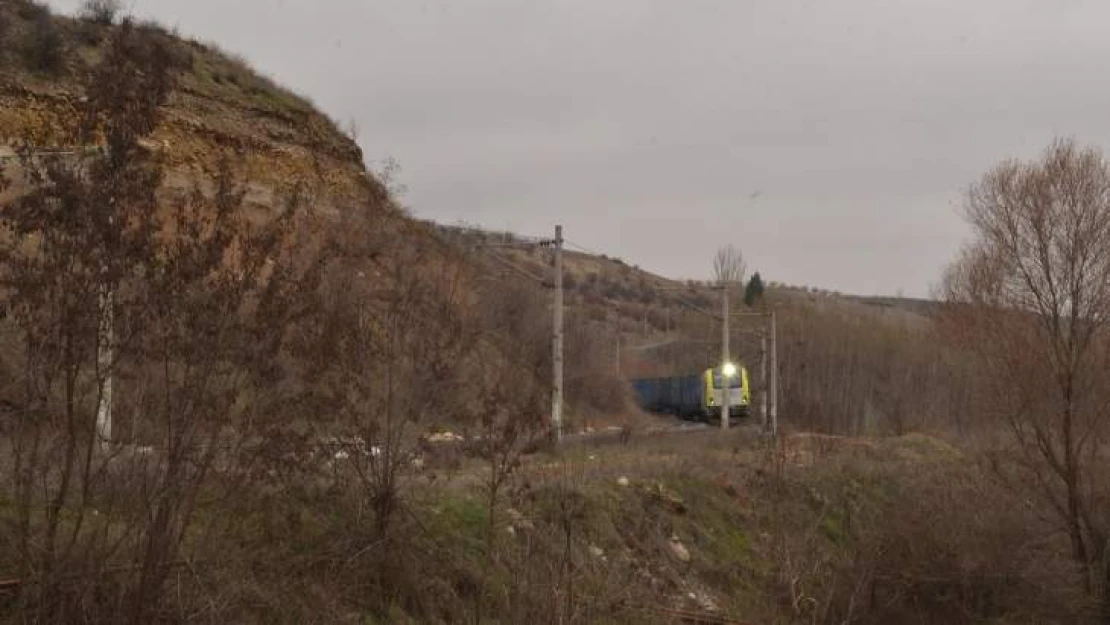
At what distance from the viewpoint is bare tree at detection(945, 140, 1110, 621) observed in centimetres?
1997

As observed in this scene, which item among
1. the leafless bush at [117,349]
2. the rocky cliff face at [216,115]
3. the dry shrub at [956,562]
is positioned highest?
the rocky cliff face at [216,115]

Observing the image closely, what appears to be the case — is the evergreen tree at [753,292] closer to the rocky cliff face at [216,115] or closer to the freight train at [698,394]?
the freight train at [698,394]

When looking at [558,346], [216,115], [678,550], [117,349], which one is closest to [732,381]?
[558,346]

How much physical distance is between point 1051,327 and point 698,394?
28779 millimetres

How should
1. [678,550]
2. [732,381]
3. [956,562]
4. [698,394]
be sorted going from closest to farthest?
[956,562] < [678,550] < [732,381] < [698,394]

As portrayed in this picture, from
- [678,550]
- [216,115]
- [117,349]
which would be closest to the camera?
[117,349]

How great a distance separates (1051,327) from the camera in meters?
20.8

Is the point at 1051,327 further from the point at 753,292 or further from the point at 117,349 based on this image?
the point at 753,292

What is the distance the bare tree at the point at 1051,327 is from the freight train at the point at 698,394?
15432mm

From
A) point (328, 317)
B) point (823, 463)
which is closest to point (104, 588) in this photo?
point (328, 317)

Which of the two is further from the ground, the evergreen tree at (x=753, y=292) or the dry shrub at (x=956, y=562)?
the evergreen tree at (x=753, y=292)

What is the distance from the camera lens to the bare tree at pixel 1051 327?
65.5 feet

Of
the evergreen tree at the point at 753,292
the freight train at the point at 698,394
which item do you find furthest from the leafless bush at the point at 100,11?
the evergreen tree at the point at 753,292

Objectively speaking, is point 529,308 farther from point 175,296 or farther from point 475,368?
point 175,296
